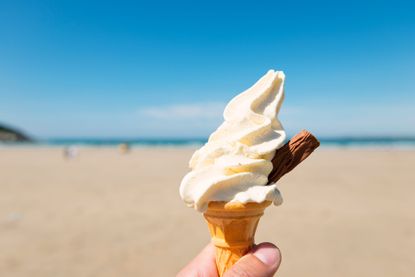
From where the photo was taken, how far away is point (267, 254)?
6.04 ft

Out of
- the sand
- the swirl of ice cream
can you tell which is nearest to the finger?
the swirl of ice cream

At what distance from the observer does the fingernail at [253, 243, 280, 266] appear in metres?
1.81

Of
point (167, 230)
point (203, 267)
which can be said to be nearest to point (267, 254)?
point (203, 267)

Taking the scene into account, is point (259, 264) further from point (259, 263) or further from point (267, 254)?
point (267, 254)

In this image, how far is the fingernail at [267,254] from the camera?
71.1 inches

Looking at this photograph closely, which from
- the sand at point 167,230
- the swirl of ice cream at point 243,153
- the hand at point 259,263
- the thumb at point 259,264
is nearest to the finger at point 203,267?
the hand at point 259,263

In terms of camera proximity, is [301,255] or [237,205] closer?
[237,205]

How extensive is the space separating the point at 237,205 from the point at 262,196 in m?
0.16

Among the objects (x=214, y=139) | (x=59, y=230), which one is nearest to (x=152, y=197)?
(x=59, y=230)

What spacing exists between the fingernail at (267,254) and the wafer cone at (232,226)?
14 cm

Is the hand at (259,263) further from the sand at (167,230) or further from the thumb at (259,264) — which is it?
the sand at (167,230)

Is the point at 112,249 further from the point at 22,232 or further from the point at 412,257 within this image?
the point at 412,257

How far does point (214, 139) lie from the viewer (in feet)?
7.18

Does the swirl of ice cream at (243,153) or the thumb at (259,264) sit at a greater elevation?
the swirl of ice cream at (243,153)
